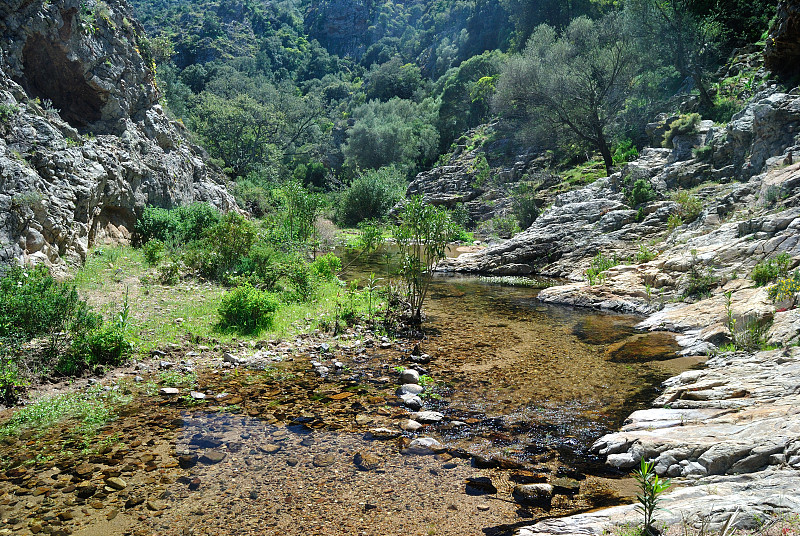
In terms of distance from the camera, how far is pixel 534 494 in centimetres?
538

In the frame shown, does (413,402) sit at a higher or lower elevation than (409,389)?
lower

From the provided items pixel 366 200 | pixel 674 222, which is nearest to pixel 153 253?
pixel 674 222

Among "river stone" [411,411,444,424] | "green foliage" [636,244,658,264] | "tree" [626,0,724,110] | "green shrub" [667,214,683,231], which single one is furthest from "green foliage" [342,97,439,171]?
"river stone" [411,411,444,424]

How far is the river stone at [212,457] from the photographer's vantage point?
597 centimetres

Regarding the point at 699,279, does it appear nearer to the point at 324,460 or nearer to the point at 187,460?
the point at 324,460

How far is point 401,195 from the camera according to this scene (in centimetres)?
5103

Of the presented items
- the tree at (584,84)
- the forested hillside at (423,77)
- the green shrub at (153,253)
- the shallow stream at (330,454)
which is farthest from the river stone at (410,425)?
the tree at (584,84)

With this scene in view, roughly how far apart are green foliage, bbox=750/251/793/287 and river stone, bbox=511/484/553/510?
10048mm

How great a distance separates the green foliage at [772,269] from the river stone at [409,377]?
9680 mm

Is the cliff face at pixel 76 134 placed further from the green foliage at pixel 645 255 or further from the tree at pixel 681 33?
the tree at pixel 681 33

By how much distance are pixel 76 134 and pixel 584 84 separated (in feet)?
109

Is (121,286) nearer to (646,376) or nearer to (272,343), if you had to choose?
(272,343)

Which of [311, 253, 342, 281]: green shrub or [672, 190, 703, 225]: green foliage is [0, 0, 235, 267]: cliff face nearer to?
[311, 253, 342, 281]: green shrub

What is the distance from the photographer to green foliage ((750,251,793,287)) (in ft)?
38.1
